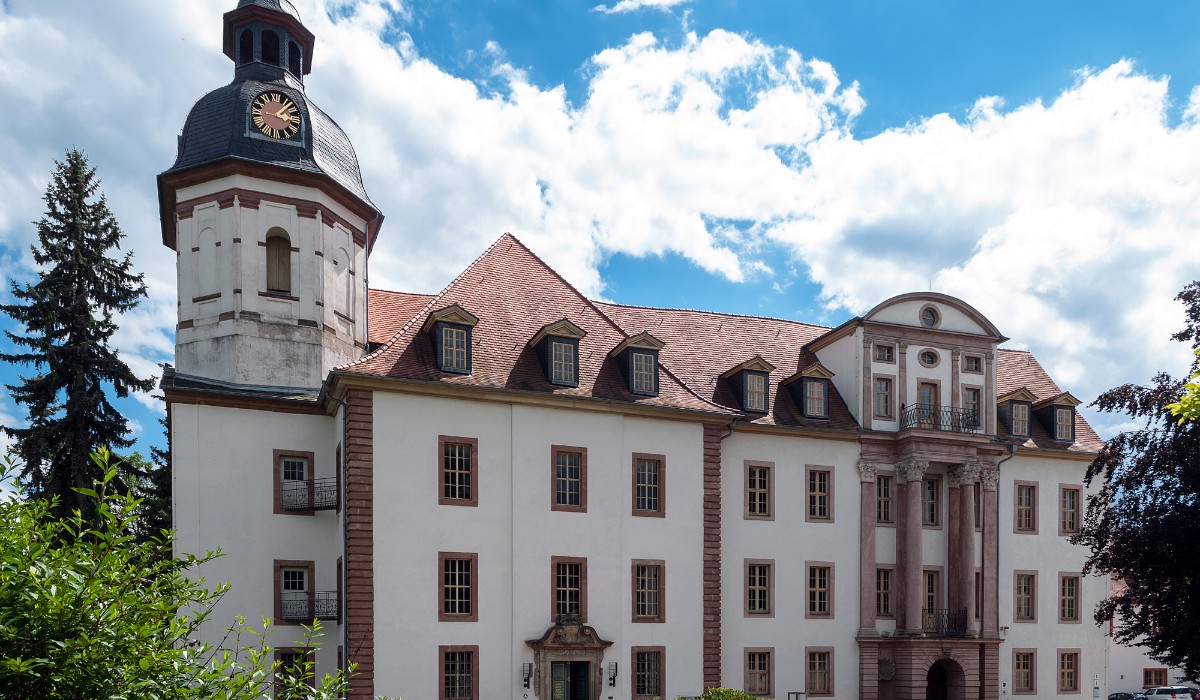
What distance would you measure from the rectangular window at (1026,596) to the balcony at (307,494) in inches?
1002

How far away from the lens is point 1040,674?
39594mm

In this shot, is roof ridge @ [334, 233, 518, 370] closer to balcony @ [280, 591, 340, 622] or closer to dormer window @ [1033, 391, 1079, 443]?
balcony @ [280, 591, 340, 622]

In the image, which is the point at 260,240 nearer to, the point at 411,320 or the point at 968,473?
the point at 411,320

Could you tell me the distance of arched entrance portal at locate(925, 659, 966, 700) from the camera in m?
37.6

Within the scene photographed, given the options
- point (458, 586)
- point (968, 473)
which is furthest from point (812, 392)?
point (458, 586)

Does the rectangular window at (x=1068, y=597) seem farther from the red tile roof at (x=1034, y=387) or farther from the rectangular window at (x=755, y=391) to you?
the rectangular window at (x=755, y=391)

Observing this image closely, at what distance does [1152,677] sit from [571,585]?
113ft

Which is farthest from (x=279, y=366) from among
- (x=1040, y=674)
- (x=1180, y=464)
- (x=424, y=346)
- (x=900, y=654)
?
(x=1040, y=674)

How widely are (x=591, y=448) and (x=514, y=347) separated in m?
3.80

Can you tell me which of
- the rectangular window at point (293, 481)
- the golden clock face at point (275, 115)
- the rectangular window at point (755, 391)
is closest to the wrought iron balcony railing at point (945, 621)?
the rectangular window at point (755, 391)

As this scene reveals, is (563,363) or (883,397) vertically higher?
(563,363)

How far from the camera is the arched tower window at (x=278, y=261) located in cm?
3179

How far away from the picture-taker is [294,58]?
3516 centimetres

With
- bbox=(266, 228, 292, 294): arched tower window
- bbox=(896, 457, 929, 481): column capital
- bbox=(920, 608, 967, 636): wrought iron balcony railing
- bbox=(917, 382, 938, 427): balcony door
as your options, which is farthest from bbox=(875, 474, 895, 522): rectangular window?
bbox=(266, 228, 292, 294): arched tower window
